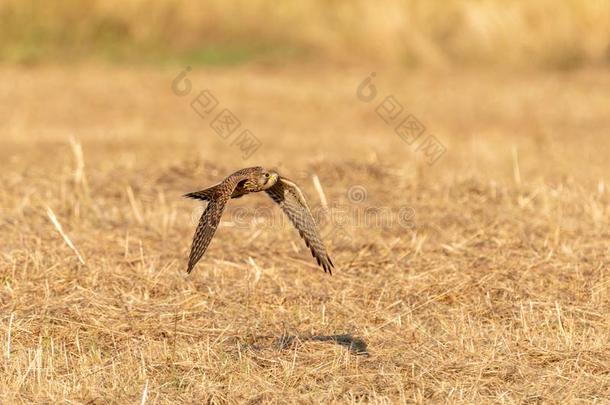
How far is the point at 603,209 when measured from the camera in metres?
8.87

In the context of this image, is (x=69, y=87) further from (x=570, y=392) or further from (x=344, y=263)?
(x=570, y=392)

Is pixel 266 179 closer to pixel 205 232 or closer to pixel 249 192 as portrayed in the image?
pixel 249 192

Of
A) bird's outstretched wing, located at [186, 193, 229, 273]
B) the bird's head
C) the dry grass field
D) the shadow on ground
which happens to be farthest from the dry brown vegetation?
bird's outstretched wing, located at [186, 193, 229, 273]

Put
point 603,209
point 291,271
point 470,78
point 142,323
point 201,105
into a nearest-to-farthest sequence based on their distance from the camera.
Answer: point 142,323 → point 291,271 → point 603,209 → point 201,105 → point 470,78

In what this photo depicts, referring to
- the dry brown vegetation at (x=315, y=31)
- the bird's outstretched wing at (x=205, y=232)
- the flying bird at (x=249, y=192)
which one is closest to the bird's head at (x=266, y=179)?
the flying bird at (x=249, y=192)

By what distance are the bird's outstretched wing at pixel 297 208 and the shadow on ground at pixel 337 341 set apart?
0.43 meters

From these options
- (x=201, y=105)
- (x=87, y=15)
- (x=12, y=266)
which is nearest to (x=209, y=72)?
(x=201, y=105)

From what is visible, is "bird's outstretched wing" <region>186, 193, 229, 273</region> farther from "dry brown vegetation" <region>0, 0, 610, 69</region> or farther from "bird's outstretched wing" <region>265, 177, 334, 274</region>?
"dry brown vegetation" <region>0, 0, 610, 69</region>

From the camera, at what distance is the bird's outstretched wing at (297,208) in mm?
5688

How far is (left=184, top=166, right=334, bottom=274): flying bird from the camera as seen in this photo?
490 centimetres

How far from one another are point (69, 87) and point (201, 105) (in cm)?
187

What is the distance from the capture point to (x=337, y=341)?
19.6 feet

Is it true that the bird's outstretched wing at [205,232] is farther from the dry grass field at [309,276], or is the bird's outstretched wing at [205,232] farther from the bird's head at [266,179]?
the dry grass field at [309,276]

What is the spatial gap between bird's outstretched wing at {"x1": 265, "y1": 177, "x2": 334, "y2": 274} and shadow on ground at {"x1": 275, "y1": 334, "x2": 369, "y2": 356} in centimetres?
43
